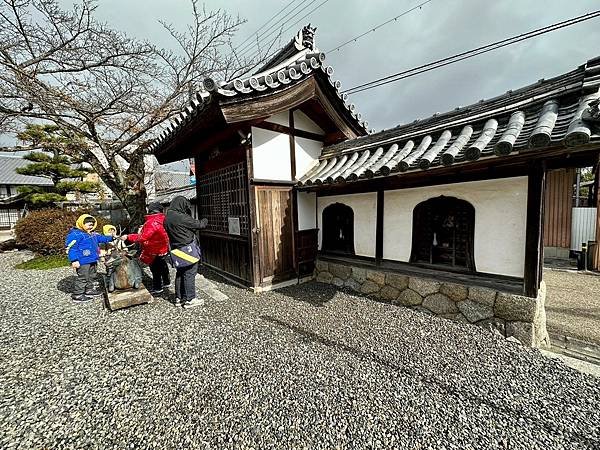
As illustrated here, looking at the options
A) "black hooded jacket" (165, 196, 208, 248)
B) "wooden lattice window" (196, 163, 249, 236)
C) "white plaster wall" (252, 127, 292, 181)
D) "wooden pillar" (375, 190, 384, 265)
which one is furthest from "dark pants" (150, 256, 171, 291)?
"wooden pillar" (375, 190, 384, 265)

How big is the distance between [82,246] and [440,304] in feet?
23.9

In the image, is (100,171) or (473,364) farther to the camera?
(100,171)

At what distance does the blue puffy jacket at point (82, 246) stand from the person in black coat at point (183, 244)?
1.94m

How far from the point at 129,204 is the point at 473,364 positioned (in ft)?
42.7

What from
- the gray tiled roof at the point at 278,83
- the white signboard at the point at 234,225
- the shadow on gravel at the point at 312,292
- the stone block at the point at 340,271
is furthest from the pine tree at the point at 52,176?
the stone block at the point at 340,271

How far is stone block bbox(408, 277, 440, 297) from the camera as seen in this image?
4.70 metres

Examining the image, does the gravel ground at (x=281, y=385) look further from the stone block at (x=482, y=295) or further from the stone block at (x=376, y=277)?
the stone block at (x=376, y=277)

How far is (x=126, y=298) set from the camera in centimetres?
500

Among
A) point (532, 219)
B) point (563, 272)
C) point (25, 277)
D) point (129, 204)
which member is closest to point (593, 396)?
point (532, 219)

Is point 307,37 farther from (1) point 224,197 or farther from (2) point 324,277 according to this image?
(2) point 324,277

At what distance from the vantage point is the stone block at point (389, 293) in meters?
5.26

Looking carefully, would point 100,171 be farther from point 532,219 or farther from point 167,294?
point 532,219

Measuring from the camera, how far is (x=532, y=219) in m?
3.66

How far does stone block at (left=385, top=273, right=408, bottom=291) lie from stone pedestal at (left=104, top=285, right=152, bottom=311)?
16.5ft
